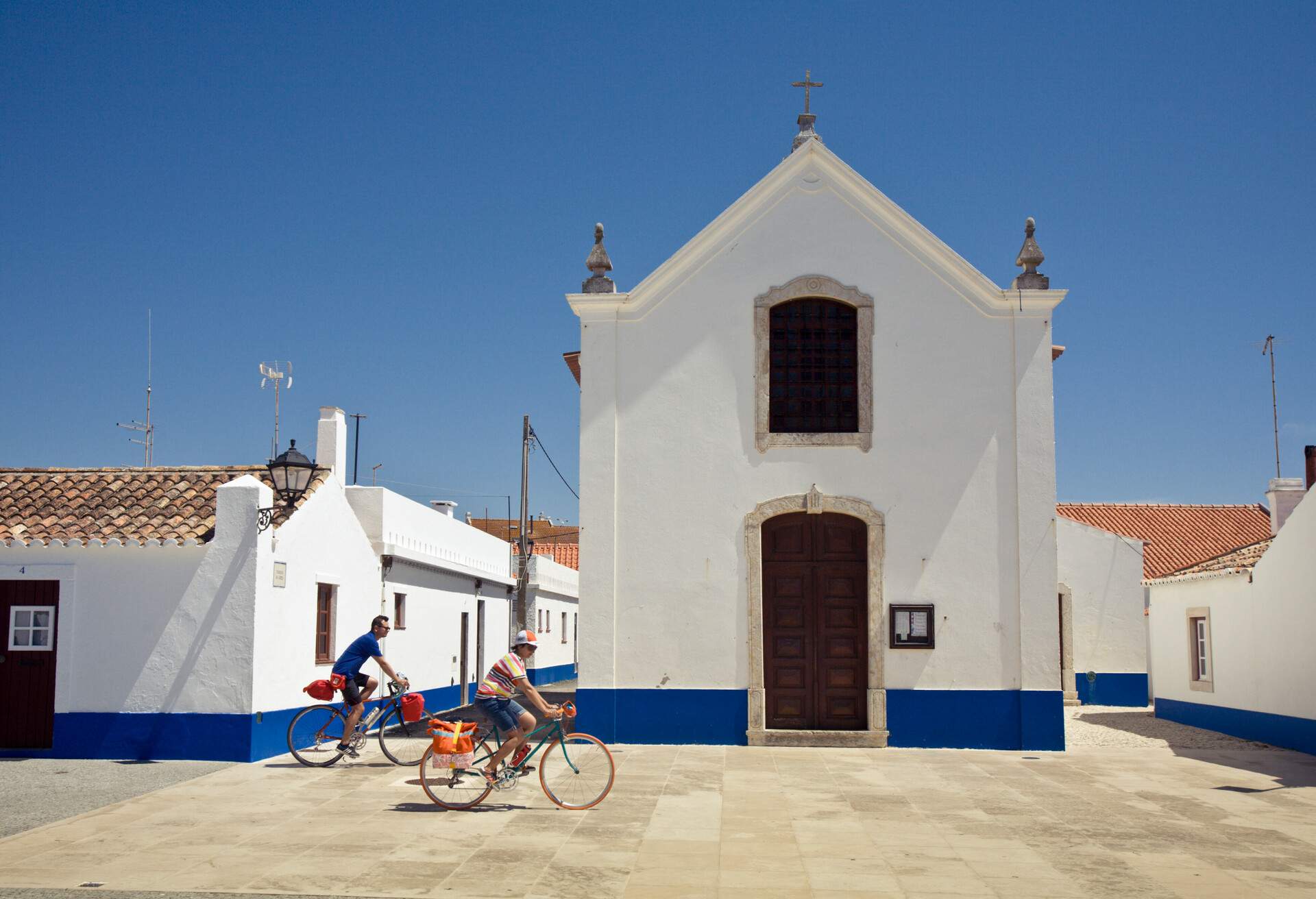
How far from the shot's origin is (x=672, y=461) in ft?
50.7

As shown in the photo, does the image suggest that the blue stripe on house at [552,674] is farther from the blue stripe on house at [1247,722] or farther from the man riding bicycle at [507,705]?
the man riding bicycle at [507,705]

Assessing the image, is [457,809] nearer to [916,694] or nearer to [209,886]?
[209,886]

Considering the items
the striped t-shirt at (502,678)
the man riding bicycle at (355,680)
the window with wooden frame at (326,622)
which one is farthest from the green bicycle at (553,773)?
the window with wooden frame at (326,622)

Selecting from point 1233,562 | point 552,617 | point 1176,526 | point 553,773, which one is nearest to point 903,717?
point 553,773

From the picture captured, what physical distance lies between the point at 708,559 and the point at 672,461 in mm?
1419

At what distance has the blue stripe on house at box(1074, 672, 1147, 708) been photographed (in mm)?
23734

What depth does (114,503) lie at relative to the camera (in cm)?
1424

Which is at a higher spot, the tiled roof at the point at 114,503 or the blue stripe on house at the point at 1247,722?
the tiled roof at the point at 114,503

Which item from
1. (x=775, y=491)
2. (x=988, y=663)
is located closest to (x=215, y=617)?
(x=775, y=491)

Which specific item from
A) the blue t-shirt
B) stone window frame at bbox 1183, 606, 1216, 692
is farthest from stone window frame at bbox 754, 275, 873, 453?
stone window frame at bbox 1183, 606, 1216, 692

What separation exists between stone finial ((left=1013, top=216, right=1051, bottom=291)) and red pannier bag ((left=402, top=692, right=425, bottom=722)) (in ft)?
31.3

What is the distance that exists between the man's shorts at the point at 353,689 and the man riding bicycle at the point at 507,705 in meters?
3.30

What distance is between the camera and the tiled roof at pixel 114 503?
13383 millimetres

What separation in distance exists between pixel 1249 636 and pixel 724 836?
11.3 m
